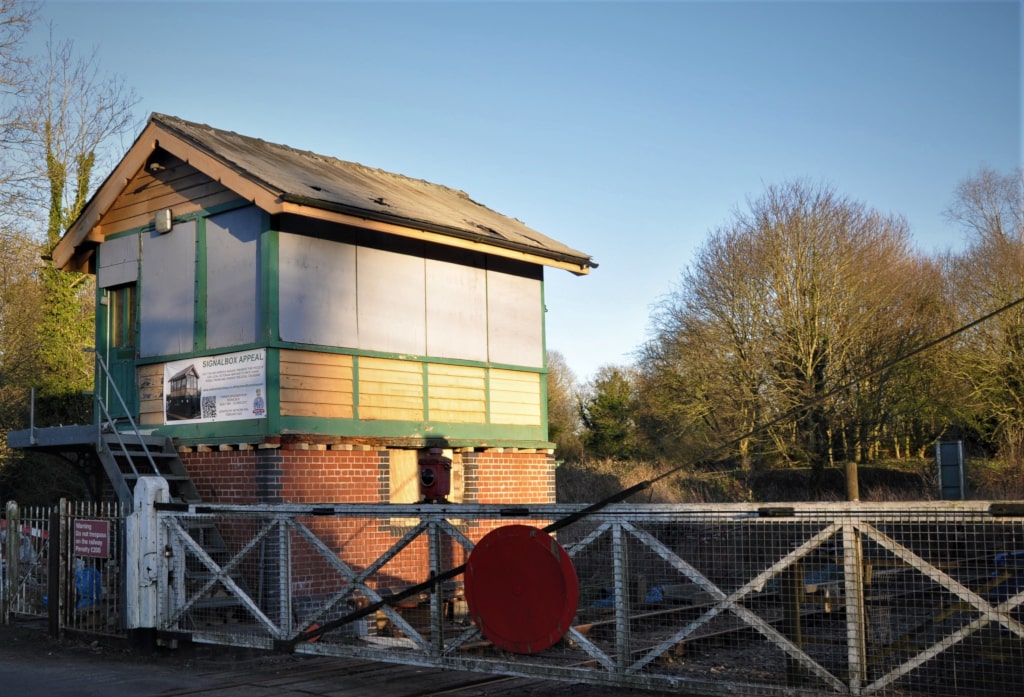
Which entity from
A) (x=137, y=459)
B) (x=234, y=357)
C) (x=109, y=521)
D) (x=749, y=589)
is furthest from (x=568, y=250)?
(x=749, y=589)

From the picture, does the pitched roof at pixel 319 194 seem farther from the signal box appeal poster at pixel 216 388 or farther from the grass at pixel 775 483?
the grass at pixel 775 483

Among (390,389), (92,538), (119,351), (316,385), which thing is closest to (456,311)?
(390,389)

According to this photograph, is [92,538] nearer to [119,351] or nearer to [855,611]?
[119,351]

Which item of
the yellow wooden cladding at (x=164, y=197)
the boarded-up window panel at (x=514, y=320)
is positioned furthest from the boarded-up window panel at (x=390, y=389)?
the yellow wooden cladding at (x=164, y=197)

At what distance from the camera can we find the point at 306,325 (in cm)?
1352

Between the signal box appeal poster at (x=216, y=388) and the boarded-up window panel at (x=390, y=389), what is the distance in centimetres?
150

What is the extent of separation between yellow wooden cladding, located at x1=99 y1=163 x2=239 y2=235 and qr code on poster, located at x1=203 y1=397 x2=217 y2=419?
2710mm

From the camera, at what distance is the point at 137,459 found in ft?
45.9

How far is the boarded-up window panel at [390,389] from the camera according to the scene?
14.1 metres

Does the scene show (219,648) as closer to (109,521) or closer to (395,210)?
(109,521)

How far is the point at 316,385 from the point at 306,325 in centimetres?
81

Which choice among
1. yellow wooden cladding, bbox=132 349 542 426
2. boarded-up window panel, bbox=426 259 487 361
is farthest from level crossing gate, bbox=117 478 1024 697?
boarded-up window panel, bbox=426 259 487 361

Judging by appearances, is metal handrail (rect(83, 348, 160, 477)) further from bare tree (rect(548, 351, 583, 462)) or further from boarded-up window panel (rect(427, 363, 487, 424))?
bare tree (rect(548, 351, 583, 462))

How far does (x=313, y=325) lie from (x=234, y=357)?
3.69ft
